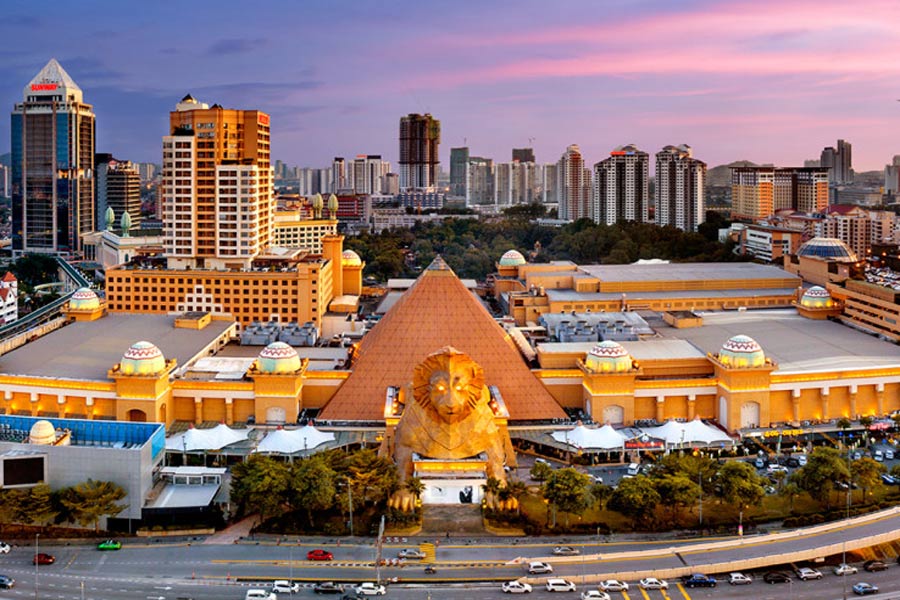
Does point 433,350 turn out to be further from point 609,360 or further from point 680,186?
point 680,186

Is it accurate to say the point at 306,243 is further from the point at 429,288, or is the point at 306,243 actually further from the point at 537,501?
the point at 537,501

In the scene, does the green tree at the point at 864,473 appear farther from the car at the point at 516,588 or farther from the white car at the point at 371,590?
the white car at the point at 371,590

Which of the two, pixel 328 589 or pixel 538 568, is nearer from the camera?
pixel 328 589

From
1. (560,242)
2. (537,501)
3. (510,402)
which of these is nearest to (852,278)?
(510,402)

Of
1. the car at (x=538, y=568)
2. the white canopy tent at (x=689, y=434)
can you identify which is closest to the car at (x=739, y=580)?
the car at (x=538, y=568)

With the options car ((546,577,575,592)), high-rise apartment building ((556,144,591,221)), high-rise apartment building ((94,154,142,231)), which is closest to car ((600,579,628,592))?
car ((546,577,575,592))

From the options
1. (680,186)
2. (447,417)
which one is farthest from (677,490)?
(680,186)
